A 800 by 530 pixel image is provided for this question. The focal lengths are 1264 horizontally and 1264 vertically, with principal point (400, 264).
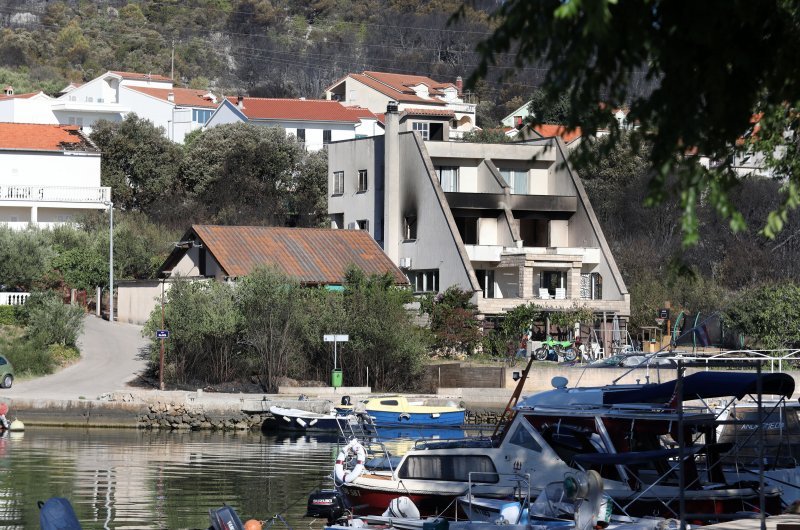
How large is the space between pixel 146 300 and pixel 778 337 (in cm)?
3071

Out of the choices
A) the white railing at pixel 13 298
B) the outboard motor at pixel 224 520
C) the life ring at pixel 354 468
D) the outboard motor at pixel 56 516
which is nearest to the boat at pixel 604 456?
the life ring at pixel 354 468

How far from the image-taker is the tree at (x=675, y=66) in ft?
32.3

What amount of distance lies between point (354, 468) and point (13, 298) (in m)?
38.1

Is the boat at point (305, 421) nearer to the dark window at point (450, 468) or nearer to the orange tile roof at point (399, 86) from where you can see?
the dark window at point (450, 468)

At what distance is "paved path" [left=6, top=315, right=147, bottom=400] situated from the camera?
162 feet

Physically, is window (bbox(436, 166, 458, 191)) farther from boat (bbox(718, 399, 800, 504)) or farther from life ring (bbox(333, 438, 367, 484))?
life ring (bbox(333, 438, 367, 484))

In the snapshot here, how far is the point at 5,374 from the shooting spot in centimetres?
4988

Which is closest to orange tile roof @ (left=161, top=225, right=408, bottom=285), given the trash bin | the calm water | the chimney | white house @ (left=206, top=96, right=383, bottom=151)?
the chimney

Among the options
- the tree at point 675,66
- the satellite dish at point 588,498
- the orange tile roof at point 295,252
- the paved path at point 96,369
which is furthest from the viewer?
the orange tile roof at point 295,252

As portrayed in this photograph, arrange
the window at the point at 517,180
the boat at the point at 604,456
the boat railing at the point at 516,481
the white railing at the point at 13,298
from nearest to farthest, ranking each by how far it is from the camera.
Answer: the boat at the point at 604,456
the boat railing at the point at 516,481
the white railing at the point at 13,298
the window at the point at 517,180

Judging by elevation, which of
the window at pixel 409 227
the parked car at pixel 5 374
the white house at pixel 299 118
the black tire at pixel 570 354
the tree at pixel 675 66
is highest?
the white house at pixel 299 118

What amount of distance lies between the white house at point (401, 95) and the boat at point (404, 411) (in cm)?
7899

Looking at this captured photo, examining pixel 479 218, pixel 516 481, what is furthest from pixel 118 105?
pixel 516 481

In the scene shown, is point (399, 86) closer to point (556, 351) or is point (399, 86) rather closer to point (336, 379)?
point (556, 351)
